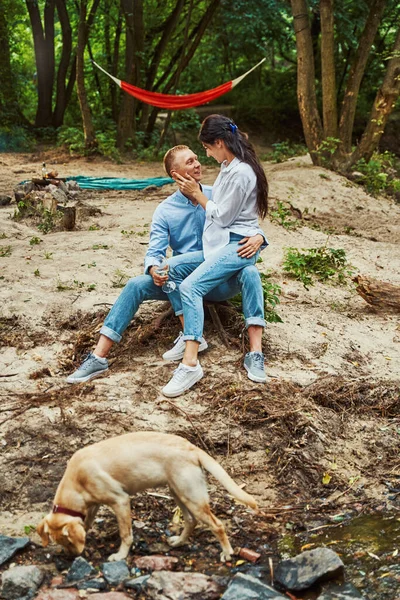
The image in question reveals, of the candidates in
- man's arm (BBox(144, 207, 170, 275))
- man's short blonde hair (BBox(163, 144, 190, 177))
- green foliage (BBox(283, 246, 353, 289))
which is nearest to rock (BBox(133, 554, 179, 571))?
man's arm (BBox(144, 207, 170, 275))

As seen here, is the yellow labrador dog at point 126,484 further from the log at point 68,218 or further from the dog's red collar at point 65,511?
the log at point 68,218

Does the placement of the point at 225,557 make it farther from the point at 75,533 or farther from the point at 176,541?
the point at 75,533

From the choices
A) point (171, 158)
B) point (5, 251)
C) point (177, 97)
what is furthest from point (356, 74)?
point (171, 158)

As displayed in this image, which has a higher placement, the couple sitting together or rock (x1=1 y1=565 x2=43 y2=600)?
the couple sitting together

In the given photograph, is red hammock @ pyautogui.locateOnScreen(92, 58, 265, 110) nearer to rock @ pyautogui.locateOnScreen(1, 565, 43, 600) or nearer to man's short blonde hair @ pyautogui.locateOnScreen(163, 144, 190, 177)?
man's short blonde hair @ pyautogui.locateOnScreen(163, 144, 190, 177)

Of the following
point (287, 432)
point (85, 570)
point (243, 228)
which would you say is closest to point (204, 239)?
point (243, 228)

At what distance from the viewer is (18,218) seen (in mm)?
8148

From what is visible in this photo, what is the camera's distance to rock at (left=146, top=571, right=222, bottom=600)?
9.21ft

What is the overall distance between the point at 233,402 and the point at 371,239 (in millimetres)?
5000

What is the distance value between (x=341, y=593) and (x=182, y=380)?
169 centimetres

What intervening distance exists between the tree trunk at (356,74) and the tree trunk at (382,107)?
0.25 meters

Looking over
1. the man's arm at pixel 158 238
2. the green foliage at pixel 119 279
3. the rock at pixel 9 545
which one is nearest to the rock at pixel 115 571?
the rock at pixel 9 545

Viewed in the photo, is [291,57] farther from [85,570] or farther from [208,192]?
[85,570]

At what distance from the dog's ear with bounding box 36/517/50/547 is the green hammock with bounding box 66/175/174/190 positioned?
7767 millimetres
